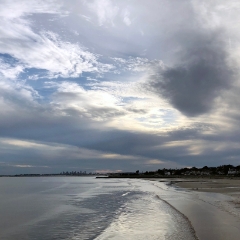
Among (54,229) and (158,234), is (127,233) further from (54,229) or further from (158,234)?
(54,229)

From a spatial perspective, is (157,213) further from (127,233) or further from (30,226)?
(30,226)

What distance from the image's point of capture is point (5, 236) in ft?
50.0

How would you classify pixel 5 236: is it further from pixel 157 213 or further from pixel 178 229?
pixel 157 213

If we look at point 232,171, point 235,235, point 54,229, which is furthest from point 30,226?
point 232,171

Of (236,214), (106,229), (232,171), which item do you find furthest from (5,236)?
(232,171)

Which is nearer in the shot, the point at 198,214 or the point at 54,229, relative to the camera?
the point at 54,229

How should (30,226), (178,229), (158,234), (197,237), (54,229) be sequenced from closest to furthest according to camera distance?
(197,237) → (158,234) → (178,229) → (54,229) → (30,226)

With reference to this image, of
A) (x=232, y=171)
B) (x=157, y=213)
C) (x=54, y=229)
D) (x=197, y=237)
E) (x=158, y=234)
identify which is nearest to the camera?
(x=197, y=237)

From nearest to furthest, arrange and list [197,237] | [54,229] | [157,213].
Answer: [197,237] < [54,229] < [157,213]

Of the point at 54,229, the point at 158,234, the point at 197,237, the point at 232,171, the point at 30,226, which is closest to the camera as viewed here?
the point at 197,237

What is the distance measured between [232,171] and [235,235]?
179 m

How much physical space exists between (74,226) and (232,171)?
17774cm

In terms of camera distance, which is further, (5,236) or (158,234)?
(5,236)

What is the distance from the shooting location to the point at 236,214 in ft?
61.8
